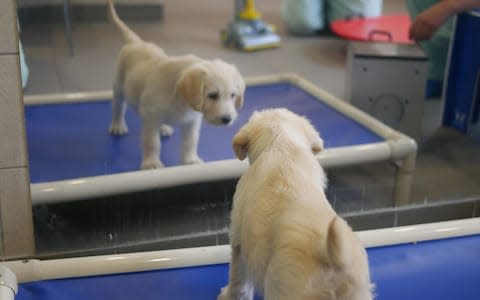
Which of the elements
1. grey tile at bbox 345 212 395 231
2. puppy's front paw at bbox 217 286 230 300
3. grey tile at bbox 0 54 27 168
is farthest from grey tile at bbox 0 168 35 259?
grey tile at bbox 345 212 395 231

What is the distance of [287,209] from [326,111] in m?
1.07

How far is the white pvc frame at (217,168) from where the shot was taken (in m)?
1.42

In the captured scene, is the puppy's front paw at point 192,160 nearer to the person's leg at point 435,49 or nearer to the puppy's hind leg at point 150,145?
the puppy's hind leg at point 150,145

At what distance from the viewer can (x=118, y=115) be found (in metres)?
1.74

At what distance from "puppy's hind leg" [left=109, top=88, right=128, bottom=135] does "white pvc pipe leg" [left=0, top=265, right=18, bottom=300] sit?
25.3 inches

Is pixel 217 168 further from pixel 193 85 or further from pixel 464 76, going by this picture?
pixel 464 76

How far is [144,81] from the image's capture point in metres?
1.54

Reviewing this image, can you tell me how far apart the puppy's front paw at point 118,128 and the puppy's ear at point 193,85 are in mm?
343

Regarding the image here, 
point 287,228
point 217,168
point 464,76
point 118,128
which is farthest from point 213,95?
point 464,76

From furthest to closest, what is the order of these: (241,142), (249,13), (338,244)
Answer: (249,13) < (241,142) < (338,244)

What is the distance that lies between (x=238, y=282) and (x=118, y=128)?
818 mm

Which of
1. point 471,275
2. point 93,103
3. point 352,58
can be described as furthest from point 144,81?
point 471,275

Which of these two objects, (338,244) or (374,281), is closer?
(338,244)

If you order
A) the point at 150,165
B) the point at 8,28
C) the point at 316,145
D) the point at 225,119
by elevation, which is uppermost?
the point at 8,28
